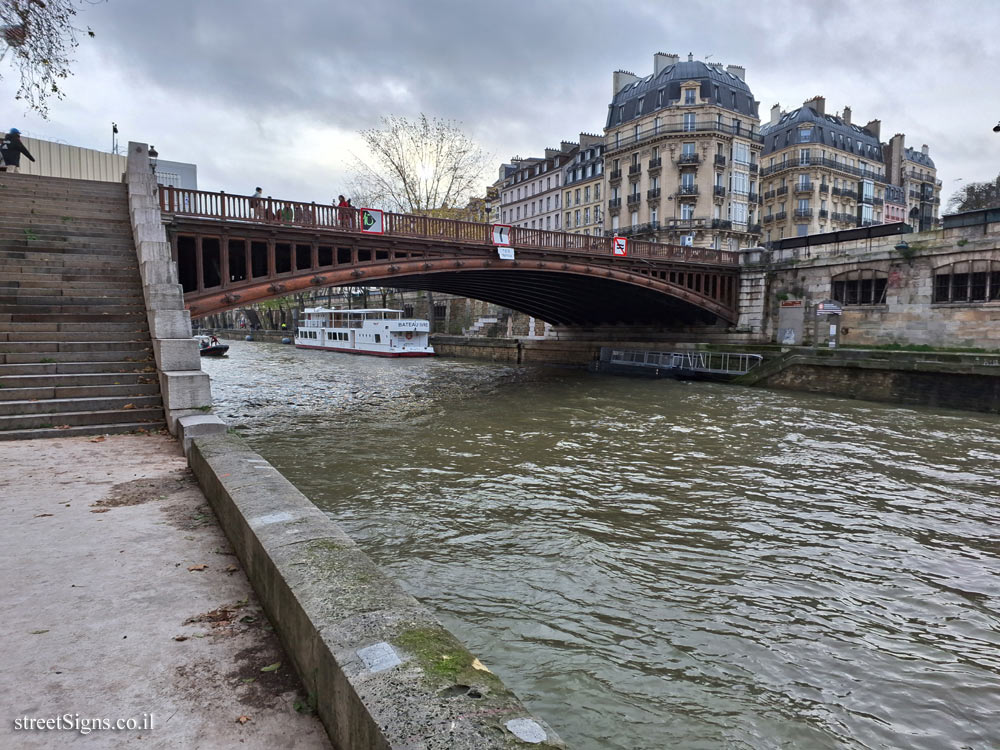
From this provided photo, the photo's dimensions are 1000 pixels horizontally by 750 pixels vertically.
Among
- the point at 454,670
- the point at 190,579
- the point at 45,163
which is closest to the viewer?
the point at 454,670

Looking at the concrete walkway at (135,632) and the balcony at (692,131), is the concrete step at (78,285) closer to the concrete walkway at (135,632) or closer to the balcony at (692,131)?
the concrete walkway at (135,632)

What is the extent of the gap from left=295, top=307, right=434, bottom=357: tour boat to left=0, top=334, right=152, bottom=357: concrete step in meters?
33.6

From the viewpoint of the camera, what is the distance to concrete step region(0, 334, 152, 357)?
924cm

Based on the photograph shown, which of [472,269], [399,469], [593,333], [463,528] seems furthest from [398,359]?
[463,528]

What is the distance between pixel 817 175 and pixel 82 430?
63289mm

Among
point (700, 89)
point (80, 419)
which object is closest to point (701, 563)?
point (80, 419)

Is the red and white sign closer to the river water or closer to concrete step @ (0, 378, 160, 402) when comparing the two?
the river water

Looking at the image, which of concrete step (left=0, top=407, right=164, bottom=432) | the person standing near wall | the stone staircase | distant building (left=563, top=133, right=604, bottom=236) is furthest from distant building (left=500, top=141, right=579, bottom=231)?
concrete step (left=0, top=407, right=164, bottom=432)

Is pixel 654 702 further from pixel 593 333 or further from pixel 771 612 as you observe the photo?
pixel 593 333

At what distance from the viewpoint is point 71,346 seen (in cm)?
945

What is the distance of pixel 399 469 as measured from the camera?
423 inches

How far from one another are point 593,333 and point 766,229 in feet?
110

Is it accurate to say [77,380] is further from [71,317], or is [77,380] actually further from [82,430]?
[71,317]

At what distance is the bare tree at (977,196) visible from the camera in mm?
50656
